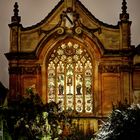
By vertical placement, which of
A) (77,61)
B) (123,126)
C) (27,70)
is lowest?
(123,126)

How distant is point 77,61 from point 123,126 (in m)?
13.4

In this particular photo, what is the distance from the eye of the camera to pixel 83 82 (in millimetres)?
31828

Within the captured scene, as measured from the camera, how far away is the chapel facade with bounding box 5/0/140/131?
30969mm

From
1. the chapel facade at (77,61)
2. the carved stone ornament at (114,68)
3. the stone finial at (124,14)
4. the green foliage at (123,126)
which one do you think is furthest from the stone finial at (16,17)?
the green foliage at (123,126)

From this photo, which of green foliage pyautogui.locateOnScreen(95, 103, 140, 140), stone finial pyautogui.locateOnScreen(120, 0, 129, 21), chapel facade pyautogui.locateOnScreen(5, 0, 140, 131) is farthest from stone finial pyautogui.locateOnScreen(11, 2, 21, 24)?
green foliage pyautogui.locateOnScreen(95, 103, 140, 140)

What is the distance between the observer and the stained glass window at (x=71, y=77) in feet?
104

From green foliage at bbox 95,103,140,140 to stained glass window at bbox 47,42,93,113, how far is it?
1142cm

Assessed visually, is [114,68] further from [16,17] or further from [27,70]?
[16,17]

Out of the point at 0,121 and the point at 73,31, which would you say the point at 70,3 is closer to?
the point at 73,31

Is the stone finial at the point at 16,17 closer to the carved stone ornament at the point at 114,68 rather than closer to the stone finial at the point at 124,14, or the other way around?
the carved stone ornament at the point at 114,68

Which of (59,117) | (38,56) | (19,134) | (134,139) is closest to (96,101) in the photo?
(38,56)

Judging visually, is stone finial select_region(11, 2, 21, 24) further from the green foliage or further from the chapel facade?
the green foliage

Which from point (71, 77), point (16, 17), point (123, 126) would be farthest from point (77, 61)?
point (123, 126)

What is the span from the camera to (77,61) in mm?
32031
